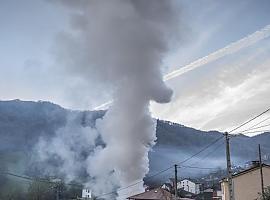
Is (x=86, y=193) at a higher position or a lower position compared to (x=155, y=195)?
higher

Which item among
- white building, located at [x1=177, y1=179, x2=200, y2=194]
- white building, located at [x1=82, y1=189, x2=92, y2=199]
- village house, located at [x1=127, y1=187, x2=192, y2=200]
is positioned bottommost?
village house, located at [x1=127, y1=187, x2=192, y2=200]

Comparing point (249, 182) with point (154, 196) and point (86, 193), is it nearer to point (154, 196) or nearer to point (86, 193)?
point (154, 196)

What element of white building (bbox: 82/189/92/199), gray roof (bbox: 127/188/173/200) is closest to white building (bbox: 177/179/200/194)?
white building (bbox: 82/189/92/199)

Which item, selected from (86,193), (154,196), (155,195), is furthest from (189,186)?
(154,196)

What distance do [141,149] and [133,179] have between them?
6078mm

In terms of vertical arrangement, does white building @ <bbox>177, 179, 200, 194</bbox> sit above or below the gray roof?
above

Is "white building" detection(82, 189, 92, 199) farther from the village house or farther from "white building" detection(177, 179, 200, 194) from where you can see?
the village house

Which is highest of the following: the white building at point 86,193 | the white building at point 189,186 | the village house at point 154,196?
the white building at point 189,186

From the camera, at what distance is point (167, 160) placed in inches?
7470

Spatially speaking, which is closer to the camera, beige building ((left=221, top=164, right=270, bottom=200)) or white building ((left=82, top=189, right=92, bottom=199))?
beige building ((left=221, top=164, right=270, bottom=200))

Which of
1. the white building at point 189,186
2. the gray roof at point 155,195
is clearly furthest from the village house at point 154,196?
the white building at point 189,186

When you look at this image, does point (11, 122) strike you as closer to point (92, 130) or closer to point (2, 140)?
point (2, 140)

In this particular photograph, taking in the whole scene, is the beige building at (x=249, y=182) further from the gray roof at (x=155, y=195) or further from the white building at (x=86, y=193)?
the white building at (x=86, y=193)

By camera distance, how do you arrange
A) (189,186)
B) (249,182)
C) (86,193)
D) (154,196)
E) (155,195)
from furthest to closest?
(189,186), (86,193), (155,195), (154,196), (249,182)
